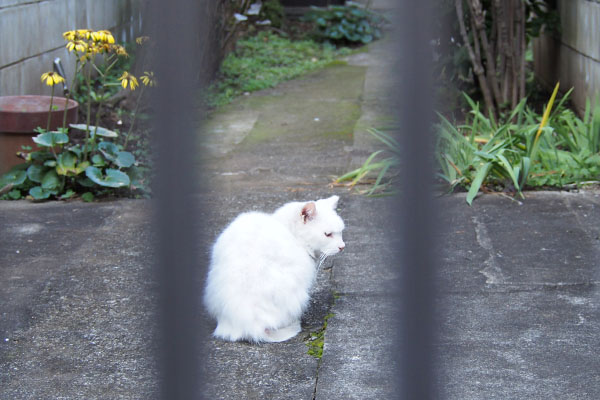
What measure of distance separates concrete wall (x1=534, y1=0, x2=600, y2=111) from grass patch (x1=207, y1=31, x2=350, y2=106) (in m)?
3.18

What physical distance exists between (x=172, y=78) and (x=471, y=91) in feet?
20.2

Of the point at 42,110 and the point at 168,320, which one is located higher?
the point at 168,320

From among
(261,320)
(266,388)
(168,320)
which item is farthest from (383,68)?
(261,320)

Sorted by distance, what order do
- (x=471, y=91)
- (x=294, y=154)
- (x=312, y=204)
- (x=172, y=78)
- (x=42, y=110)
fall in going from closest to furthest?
(x=172, y=78) < (x=312, y=204) < (x=42, y=110) < (x=294, y=154) < (x=471, y=91)

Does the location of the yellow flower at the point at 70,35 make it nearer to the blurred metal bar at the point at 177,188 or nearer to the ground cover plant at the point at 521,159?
the ground cover plant at the point at 521,159

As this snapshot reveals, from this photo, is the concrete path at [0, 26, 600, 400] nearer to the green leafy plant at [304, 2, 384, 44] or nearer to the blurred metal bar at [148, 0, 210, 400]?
the blurred metal bar at [148, 0, 210, 400]

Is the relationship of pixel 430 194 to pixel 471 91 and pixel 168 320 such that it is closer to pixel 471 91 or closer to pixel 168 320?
pixel 168 320

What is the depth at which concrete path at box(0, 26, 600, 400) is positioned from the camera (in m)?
2.32

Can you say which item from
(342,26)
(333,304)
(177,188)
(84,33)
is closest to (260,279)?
(333,304)

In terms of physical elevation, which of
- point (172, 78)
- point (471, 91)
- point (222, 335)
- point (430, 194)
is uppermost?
point (172, 78)

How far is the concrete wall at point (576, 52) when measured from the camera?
5664mm

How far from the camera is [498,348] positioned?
2.55 meters

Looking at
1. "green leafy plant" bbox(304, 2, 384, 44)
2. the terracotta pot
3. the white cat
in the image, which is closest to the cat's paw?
the white cat

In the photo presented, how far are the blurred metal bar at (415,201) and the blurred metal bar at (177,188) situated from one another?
19cm
